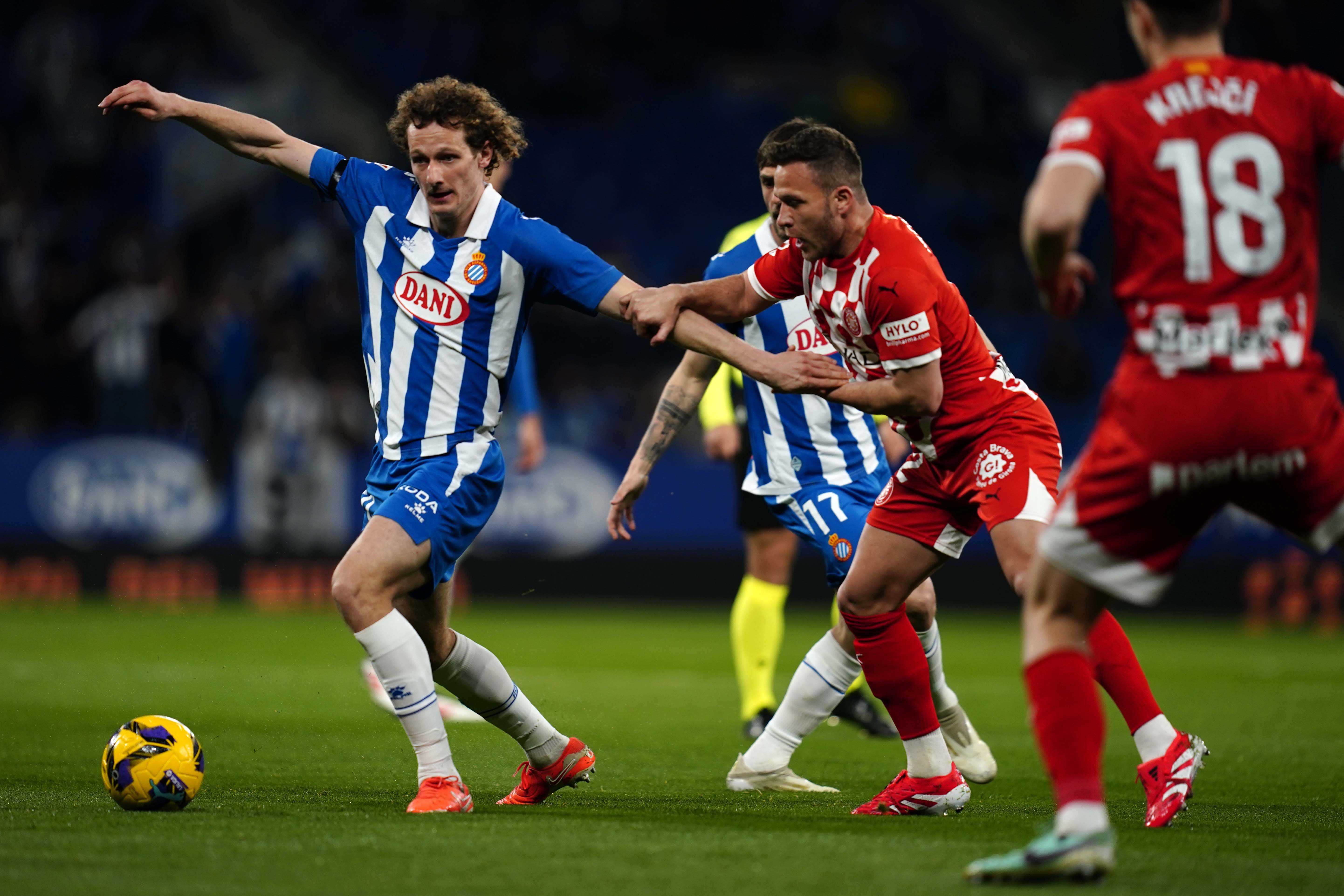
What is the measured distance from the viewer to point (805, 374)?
16.2 ft

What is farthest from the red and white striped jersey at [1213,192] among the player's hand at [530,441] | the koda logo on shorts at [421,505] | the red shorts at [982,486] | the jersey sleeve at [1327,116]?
the player's hand at [530,441]

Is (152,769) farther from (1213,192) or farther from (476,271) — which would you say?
(1213,192)

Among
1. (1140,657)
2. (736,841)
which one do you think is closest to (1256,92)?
(736,841)

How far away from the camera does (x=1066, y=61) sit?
20.9m

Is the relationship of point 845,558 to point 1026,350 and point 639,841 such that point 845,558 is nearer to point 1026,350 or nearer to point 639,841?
point 639,841

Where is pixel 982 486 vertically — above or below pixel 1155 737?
above

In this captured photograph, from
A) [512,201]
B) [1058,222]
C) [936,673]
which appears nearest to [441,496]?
[936,673]

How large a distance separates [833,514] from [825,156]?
1743 millimetres

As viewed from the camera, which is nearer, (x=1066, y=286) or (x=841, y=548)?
(x=1066, y=286)

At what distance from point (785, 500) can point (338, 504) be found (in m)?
9.62

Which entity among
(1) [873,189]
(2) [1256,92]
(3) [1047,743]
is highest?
(1) [873,189]

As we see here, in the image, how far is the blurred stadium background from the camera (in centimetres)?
1536

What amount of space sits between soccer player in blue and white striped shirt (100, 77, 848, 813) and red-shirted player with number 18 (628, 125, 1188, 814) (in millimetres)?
286

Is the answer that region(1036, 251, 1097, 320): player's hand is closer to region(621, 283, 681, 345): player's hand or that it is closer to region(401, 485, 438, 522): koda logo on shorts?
region(621, 283, 681, 345): player's hand
